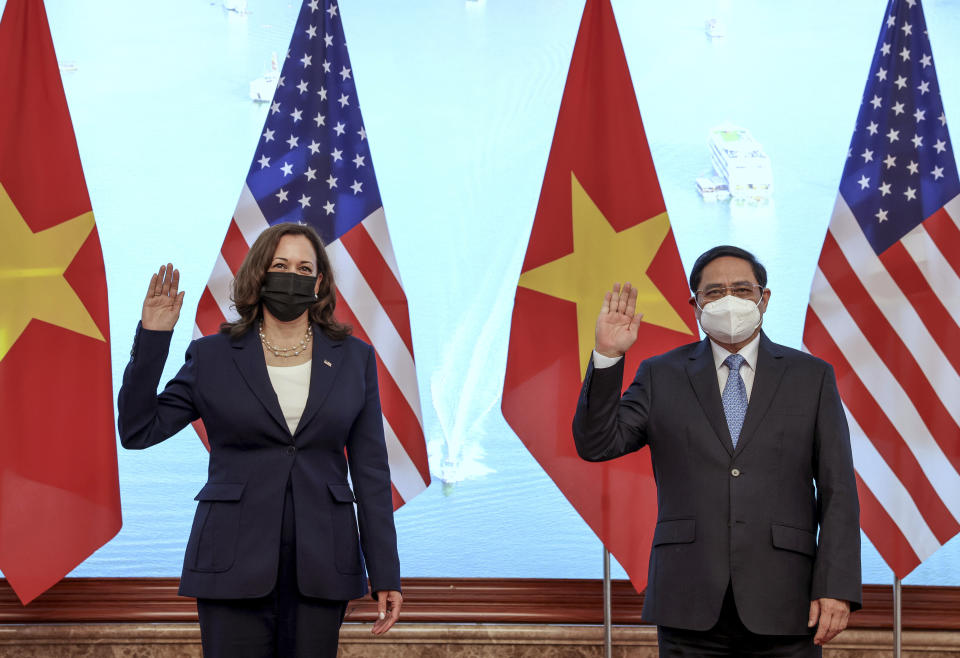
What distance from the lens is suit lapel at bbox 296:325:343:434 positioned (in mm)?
2146

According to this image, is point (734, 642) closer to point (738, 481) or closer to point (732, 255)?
point (738, 481)

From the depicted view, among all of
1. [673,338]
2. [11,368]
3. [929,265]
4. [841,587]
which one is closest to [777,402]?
[841,587]

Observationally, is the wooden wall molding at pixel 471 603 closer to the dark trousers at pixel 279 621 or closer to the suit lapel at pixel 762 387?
the dark trousers at pixel 279 621

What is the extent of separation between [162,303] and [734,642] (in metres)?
1.39

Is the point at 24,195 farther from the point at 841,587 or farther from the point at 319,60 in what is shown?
the point at 841,587

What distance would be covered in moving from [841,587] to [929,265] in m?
1.57

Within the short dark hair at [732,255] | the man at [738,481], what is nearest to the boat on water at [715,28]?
the short dark hair at [732,255]

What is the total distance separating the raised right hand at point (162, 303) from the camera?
2135 mm

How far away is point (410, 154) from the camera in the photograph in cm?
377

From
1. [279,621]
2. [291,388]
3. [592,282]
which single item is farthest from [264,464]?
[592,282]

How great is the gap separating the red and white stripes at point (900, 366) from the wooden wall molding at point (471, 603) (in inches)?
12.9

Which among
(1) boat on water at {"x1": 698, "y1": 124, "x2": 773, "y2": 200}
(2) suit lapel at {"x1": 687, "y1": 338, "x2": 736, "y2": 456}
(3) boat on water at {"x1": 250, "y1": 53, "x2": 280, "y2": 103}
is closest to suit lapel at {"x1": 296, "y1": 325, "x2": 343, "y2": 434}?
(2) suit lapel at {"x1": 687, "y1": 338, "x2": 736, "y2": 456}

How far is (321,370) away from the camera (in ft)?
7.23

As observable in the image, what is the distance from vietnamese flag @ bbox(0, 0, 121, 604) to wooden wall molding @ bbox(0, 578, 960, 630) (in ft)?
1.20
